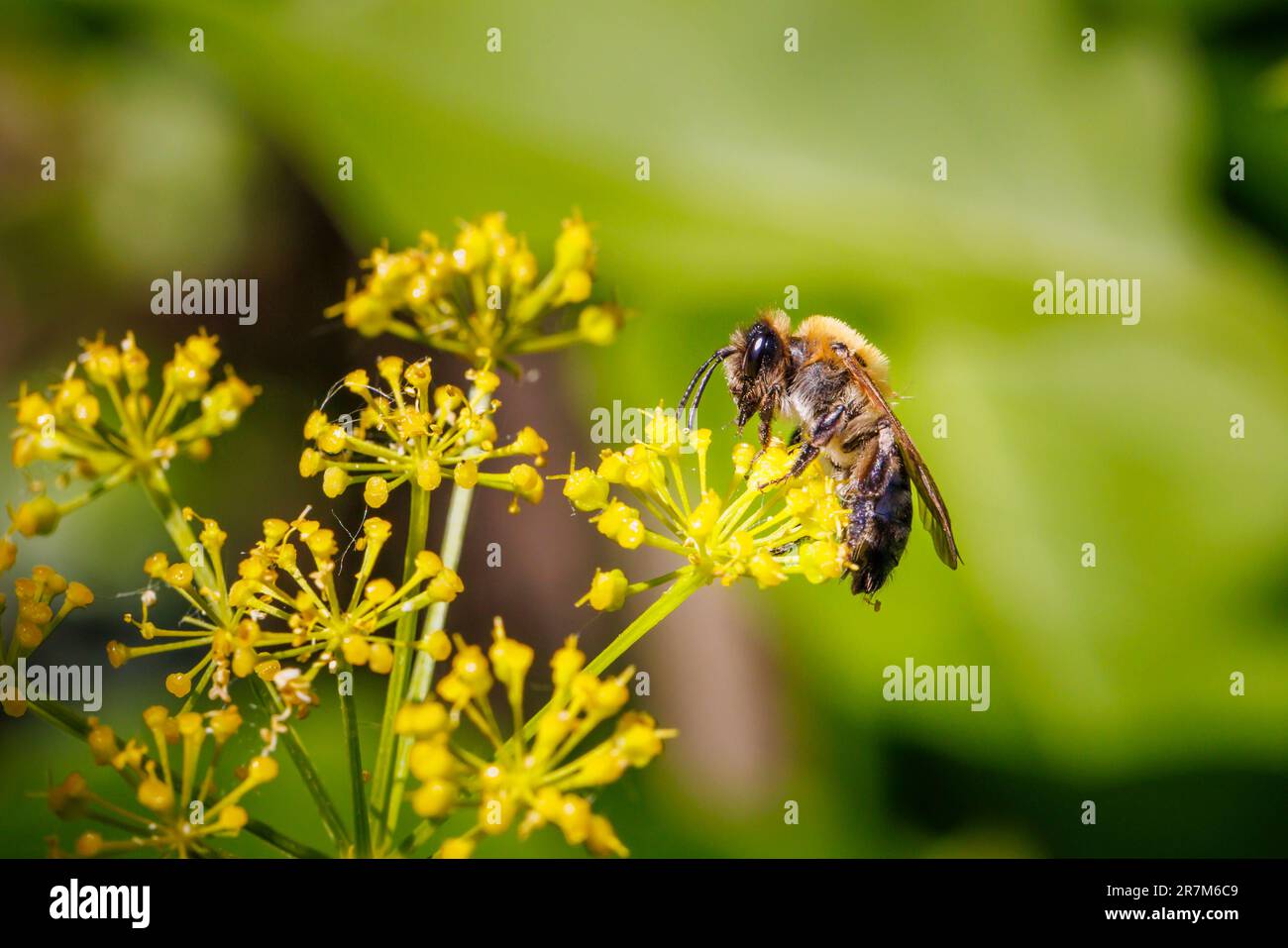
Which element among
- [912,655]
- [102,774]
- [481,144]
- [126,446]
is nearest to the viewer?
[126,446]

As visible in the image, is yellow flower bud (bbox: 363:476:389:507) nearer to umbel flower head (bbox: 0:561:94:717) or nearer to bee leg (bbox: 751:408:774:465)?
umbel flower head (bbox: 0:561:94:717)

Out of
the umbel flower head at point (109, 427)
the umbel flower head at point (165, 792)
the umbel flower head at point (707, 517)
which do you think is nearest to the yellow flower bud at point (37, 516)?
the umbel flower head at point (109, 427)

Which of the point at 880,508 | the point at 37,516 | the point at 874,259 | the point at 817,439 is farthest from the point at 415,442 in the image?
the point at 874,259

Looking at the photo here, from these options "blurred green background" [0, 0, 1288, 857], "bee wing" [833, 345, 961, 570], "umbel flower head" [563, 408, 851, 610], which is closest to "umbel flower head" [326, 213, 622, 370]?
"umbel flower head" [563, 408, 851, 610]

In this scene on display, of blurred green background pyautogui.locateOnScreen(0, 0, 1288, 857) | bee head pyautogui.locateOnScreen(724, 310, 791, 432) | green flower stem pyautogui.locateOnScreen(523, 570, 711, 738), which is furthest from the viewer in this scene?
blurred green background pyautogui.locateOnScreen(0, 0, 1288, 857)

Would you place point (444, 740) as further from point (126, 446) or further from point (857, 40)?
point (857, 40)

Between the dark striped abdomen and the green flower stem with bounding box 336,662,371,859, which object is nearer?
the green flower stem with bounding box 336,662,371,859
